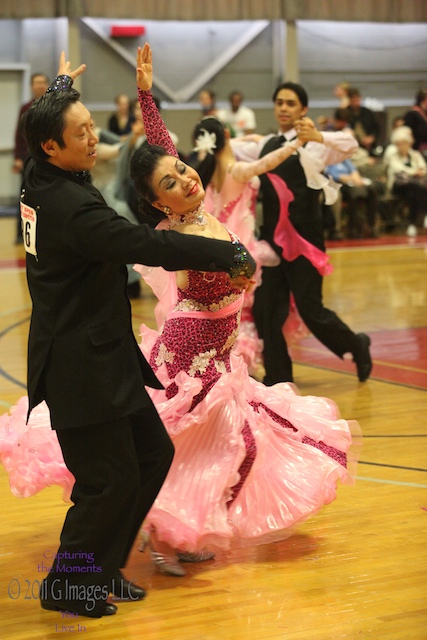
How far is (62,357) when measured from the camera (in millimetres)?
3055

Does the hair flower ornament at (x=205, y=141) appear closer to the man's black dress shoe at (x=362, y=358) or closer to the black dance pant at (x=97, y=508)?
the man's black dress shoe at (x=362, y=358)

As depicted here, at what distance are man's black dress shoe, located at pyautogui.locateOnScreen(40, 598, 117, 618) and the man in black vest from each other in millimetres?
2991

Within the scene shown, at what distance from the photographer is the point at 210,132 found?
588 cm

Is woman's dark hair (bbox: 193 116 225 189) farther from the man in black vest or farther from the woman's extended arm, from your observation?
the woman's extended arm

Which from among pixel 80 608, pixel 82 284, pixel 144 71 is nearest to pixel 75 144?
pixel 82 284

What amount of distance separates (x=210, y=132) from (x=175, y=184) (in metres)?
2.38

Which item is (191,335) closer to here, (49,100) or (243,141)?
(49,100)

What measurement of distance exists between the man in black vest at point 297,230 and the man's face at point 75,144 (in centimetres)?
306

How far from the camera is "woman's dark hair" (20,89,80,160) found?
304 centimetres

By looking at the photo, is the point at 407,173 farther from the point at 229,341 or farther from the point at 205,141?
the point at 229,341

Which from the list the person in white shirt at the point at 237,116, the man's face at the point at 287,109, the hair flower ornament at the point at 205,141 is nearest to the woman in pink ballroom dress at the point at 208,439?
the hair flower ornament at the point at 205,141

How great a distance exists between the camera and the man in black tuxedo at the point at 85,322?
297 cm

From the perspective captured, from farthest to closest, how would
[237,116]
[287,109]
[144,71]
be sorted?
[237,116], [287,109], [144,71]

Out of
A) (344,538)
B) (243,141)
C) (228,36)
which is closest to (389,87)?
(228,36)
